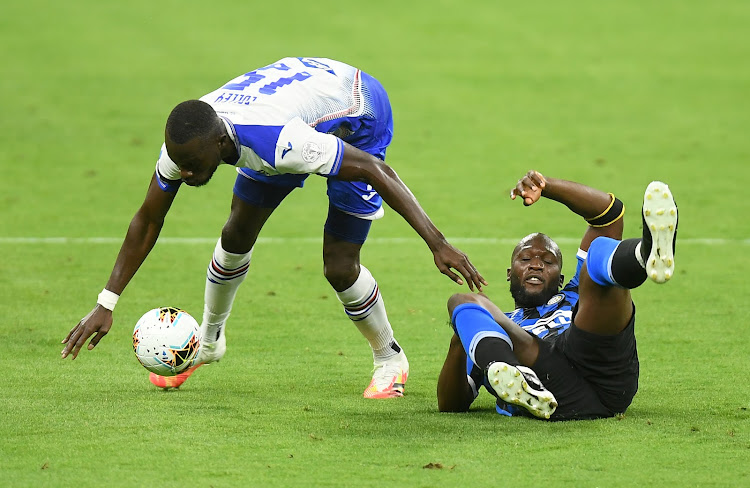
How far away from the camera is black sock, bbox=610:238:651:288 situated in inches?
179

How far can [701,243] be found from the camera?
1038 cm

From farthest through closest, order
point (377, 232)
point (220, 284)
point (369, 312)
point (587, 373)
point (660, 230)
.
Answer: point (377, 232), point (220, 284), point (369, 312), point (587, 373), point (660, 230)

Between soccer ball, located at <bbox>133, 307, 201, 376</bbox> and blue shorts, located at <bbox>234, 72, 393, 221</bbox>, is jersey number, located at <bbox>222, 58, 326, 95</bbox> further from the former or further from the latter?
soccer ball, located at <bbox>133, 307, 201, 376</bbox>

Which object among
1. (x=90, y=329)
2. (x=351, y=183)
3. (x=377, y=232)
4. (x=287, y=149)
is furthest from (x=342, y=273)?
(x=377, y=232)

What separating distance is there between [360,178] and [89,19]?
16.7 m

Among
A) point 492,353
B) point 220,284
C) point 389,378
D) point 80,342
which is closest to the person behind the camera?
→ point 492,353

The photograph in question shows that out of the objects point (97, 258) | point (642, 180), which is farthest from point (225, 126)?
point (642, 180)

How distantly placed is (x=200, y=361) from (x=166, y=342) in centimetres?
68

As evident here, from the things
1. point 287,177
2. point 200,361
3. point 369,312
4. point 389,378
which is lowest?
point 200,361

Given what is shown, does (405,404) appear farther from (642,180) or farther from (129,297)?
(642,180)

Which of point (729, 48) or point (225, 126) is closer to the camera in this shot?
point (225, 126)

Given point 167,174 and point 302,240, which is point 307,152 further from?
point 302,240

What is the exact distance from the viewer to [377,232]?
11.2 metres

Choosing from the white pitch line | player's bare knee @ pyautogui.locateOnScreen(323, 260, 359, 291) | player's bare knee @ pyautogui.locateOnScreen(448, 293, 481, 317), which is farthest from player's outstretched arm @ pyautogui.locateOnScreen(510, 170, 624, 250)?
the white pitch line
